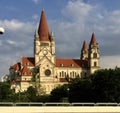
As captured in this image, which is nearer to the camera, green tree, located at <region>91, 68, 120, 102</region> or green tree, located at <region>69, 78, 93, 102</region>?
green tree, located at <region>91, 68, 120, 102</region>

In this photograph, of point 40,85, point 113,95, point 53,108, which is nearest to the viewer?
point 53,108

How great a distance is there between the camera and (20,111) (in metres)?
47.5

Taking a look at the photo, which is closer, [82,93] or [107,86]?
[107,86]

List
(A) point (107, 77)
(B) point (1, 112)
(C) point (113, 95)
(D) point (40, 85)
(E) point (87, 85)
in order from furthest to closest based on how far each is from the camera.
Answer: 1. (D) point (40, 85)
2. (E) point (87, 85)
3. (A) point (107, 77)
4. (C) point (113, 95)
5. (B) point (1, 112)

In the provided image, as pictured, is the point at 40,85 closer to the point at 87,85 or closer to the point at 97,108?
the point at 87,85

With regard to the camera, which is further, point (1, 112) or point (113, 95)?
point (113, 95)

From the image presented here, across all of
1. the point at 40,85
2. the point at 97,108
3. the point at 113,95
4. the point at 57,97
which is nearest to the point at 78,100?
the point at 113,95

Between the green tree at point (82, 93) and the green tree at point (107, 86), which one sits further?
the green tree at point (82, 93)

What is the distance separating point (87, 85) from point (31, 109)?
63925mm

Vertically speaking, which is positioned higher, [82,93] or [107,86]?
[107,86]

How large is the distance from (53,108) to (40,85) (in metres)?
148

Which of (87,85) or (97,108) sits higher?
(87,85)

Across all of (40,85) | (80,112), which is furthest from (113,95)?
(40,85)

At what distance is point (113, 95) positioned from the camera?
95.6m
